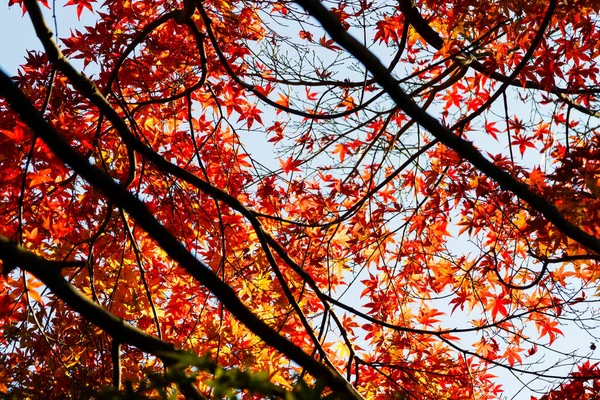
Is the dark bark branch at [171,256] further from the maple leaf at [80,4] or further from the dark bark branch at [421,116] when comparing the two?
the maple leaf at [80,4]

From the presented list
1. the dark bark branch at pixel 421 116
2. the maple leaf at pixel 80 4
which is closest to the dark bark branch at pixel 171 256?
the dark bark branch at pixel 421 116

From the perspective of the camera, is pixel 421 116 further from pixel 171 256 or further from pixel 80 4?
pixel 80 4

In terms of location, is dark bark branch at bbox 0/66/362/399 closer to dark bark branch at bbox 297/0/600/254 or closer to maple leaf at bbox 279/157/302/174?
dark bark branch at bbox 297/0/600/254

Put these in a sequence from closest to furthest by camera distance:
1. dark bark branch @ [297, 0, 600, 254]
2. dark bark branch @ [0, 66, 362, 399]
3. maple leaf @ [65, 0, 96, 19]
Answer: dark bark branch @ [0, 66, 362, 399] < dark bark branch @ [297, 0, 600, 254] < maple leaf @ [65, 0, 96, 19]

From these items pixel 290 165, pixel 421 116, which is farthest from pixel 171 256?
pixel 290 165

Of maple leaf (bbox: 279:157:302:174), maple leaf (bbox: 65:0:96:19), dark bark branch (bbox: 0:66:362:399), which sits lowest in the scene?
dark bark branch (bbox: 0:66:362:399)

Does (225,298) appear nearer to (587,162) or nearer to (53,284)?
(53,284)

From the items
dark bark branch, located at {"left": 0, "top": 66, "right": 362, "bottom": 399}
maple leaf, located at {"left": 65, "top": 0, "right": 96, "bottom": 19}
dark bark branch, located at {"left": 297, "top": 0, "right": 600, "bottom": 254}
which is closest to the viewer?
dark bark branch, located at {"left": 0, "top": 66, "right": 362, "bottom": 399}

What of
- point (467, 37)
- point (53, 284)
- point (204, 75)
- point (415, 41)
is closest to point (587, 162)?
point (467, 37)

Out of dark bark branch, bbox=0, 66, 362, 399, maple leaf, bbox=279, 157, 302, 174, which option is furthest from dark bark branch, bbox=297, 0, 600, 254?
maple leaf, bbox=279, 157, 302, 174

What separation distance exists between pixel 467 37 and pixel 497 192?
1133 millimetres

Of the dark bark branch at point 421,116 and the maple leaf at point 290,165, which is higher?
the maple leaf at point 290,165

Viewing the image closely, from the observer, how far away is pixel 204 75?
3648 mm

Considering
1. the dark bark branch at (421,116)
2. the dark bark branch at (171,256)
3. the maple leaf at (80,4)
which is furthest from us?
the maple leaf at (80,4)
